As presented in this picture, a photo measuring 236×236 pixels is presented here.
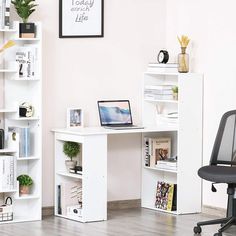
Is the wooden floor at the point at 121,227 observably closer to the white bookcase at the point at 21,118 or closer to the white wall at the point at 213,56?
the white bookcase at the point at 21,118

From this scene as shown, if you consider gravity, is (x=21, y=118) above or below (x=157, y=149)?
above

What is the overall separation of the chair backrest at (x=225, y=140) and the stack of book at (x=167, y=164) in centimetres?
69

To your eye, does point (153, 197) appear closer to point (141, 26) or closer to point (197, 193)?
point (197, 193)

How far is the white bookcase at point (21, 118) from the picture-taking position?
236 inches

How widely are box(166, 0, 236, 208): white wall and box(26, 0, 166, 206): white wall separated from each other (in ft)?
1.35

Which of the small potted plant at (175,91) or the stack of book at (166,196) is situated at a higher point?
the small potted plant at (175,91)

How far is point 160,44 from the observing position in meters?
6.90

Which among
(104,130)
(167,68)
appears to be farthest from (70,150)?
(167,68)

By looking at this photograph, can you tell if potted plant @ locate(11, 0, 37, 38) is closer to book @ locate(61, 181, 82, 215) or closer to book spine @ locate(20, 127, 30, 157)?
book spine @ locate(20, 127, 30, 157)

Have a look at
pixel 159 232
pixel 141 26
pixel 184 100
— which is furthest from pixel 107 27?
pixel 159 232

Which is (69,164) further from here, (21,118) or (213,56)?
(213,56)

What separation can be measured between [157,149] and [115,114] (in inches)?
19.6

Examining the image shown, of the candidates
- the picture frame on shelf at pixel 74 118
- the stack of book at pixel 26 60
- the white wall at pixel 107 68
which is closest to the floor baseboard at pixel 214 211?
the white wall at pixel 107 68

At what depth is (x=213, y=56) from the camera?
6.32 meters
